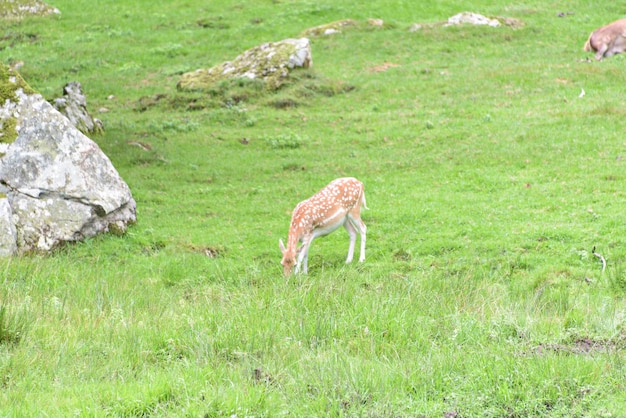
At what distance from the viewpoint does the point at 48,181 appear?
48.8 feet

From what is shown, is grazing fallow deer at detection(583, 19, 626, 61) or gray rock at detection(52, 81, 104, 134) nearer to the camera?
gray rock at detection(52, 81, 104, 134)

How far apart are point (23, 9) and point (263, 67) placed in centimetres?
1624

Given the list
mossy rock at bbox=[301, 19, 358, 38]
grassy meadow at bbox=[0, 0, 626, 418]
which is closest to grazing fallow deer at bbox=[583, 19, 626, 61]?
grassy meadow at bbox=[0, 0, 626, 418]

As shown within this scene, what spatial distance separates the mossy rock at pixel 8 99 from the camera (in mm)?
15086

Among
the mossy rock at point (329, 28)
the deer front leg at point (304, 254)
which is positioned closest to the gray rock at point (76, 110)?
the deer front leg at point (304, 254)

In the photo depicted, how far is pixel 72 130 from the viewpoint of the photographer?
15617 millimetres

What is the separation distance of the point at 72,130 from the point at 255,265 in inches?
195

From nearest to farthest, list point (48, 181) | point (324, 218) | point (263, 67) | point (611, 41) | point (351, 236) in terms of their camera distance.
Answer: point (324, 218)
point (351, 236)
point (48, 181)
point (263, 67)
point (611, 41)

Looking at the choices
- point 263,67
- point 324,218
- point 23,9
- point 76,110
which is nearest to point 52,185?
point 324,218

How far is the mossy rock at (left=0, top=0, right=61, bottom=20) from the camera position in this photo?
36781 millimetres

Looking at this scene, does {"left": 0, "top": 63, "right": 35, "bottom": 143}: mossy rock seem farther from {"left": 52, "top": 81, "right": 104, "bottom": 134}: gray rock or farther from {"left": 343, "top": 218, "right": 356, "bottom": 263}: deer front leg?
{"left": 343, "top": 218, "right": 356, "bottom": 263}: deer front leg

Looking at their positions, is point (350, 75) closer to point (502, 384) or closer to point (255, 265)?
point (255, 265)

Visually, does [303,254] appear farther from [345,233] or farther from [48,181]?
[48,181]

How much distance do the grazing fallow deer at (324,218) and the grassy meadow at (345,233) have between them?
44 cm
